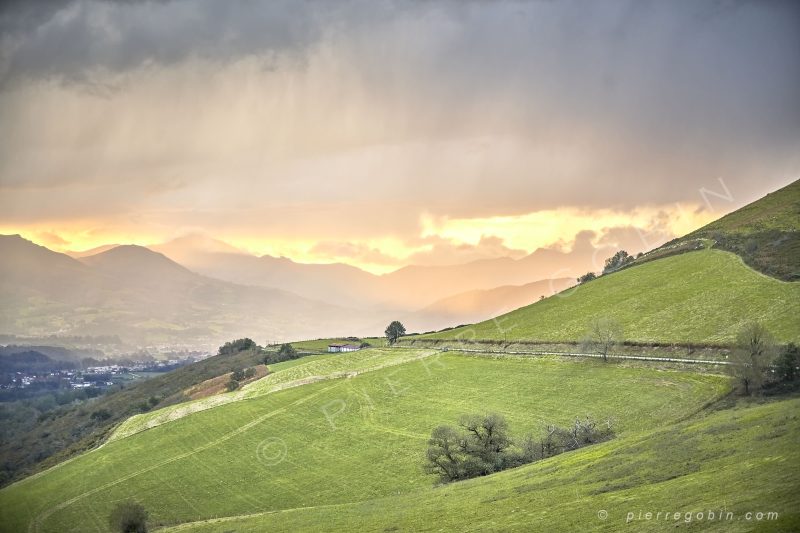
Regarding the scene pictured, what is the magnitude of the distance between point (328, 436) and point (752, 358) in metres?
65.5

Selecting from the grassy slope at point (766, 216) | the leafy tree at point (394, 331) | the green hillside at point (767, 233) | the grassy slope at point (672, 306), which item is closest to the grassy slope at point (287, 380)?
the grassy slope at point (672, 306)

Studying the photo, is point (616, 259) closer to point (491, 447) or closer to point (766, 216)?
point (766, 216)

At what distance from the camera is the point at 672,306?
10256cm

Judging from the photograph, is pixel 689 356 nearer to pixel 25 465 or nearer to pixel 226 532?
pixel 226 532

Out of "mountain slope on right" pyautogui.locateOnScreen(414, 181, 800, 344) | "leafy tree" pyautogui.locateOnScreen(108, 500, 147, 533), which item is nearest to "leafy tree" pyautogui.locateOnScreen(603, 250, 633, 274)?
"mountain slope on right" pyautogui.locateOnScreen(414, 181, 800, 344)

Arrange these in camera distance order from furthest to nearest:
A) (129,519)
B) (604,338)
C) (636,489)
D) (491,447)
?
(604,338)
(129,519)
(491,447)
(636,489)

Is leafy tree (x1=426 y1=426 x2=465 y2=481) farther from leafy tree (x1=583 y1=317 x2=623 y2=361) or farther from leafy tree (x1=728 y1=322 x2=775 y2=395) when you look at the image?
leafy tree (x1=583 y1=317 x2=623 y2=361)

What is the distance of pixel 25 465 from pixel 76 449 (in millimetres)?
56333

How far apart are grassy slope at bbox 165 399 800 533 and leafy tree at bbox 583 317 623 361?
41387 mm

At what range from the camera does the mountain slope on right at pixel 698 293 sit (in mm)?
87750

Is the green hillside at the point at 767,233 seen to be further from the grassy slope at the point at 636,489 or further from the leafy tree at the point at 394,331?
the leafy tree at the point at 394,331

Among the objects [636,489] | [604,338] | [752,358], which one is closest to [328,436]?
[604,338]

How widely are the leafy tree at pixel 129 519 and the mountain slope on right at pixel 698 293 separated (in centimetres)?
7721

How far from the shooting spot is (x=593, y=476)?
142 feet
